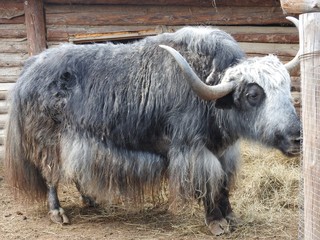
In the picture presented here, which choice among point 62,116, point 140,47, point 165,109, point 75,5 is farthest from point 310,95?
point 75,5

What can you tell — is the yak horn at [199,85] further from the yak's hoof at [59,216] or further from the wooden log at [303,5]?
the yak's hoof at [59,216]

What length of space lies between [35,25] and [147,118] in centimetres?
348

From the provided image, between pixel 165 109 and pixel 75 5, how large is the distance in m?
3.55

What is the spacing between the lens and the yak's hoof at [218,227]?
459 centimetres

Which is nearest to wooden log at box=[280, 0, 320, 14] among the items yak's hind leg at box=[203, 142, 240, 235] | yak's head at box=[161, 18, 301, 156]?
yak's head at box=[161, 18, 301, 156]

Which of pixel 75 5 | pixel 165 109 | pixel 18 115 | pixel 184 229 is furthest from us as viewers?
pixel 75 5

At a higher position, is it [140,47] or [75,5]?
[75,5]

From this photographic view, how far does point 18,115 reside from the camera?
512 cm

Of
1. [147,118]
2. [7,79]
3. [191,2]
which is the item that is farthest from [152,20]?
[147,118]

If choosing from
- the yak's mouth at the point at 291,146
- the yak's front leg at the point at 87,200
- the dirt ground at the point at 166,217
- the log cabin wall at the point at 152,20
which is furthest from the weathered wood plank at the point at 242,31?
the yak's mouth at the point at 291,146

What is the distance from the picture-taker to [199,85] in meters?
4.04

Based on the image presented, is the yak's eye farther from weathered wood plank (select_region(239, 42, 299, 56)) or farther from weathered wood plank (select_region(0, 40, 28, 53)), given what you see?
weathered wood plank (select_region(0, 40, 28, 53))

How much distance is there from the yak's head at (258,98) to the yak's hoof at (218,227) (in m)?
0.86

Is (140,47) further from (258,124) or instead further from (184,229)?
(184,229)
